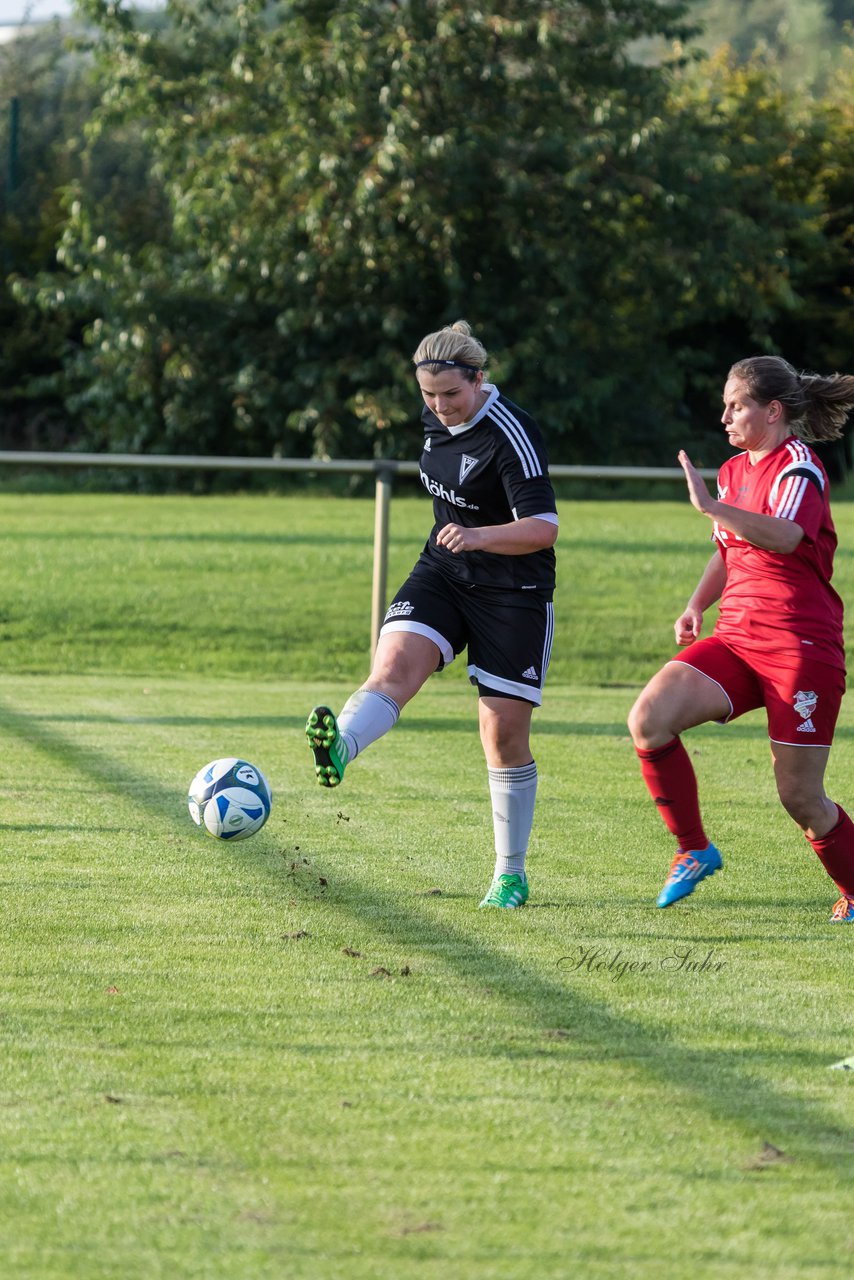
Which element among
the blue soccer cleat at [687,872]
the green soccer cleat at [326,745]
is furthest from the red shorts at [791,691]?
the green soccer cleat at [326,745]

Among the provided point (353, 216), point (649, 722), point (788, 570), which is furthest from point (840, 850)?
point (353, 216)

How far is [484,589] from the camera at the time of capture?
530 cm

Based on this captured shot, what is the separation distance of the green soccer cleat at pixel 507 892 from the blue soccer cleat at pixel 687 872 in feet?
1.54

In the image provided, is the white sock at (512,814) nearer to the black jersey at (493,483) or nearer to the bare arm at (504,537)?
the black jersey at (493,483)

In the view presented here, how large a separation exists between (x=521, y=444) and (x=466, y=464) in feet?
0.69

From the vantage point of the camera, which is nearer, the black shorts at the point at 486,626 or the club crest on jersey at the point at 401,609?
the black shorts at the point at 486,626

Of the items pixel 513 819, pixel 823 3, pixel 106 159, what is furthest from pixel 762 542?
pixel 823 3

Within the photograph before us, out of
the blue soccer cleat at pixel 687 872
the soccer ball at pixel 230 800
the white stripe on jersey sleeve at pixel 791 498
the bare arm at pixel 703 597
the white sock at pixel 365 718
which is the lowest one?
the blue soccer cleat at pixel 687 872

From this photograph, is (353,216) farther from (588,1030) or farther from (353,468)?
(588,1030)

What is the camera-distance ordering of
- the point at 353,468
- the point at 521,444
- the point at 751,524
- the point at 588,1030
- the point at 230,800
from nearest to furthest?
the point at 588,1030, the point at 751,524, the point at 521,444, the point at 230,800, the point at 353,468

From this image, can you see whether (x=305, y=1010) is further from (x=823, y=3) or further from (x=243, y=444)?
(x=823, y=3)

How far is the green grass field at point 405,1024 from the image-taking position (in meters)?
2.69

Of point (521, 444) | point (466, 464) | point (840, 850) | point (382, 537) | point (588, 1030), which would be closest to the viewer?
point (588, 1030)

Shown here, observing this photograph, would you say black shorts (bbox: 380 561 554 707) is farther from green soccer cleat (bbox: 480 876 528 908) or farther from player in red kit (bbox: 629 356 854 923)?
green soccer cleat (bbox: 480 876 528 908)
